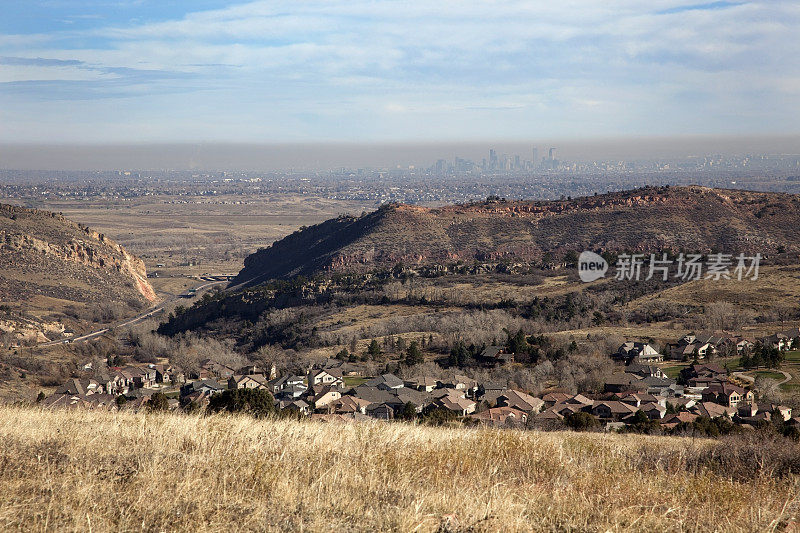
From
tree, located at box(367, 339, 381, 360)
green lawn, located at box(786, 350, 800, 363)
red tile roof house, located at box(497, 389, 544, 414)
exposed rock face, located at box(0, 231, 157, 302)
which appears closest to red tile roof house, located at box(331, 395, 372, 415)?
red tile roof house, located at box(497, 389, 544, 414)

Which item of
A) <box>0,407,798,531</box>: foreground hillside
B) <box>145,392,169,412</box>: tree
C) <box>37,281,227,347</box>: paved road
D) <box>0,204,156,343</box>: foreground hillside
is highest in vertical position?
<box>0,407,798,531</box>: foreground hillside

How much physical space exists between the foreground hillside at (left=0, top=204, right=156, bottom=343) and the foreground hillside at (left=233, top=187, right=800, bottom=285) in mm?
13605

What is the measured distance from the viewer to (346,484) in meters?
4.62

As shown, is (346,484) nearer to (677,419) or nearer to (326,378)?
(677,419)

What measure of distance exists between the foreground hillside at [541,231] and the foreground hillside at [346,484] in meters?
56.3

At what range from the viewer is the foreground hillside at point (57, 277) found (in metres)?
49.7

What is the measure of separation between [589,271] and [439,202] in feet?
457

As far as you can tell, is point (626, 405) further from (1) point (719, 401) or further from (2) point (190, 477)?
(2) point (190, 477)

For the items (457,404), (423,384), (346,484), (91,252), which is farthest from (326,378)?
(91,252)

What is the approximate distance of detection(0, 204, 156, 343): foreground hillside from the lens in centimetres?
4966

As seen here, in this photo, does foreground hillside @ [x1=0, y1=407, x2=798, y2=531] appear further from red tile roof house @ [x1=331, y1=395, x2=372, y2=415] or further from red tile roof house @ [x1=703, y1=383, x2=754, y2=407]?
red tile roof house @ [x1=703, y1=383, x2=754, y2=407]

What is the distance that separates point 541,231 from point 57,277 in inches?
1861

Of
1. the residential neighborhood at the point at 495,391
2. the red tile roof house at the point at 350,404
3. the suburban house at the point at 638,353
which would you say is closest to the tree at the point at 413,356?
the residential neighborhood at the point at 495,391

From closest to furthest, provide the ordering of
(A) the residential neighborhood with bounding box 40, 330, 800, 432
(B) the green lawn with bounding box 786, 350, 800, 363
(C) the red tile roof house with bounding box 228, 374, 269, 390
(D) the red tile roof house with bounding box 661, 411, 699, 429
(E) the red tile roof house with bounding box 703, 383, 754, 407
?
(D) the red tile roof house with bounding box 661, 411, 699, 429, (A) the residential neighborhood with bounding box 40, 330, 800, 432, (E) the red tile roof house with bounding box 703, 383, 754, 407, (C) the red tile roof house with bounding box 228, 374, 269, 390, (B) the green lawn with bounding box 786, 350, 800, 363
